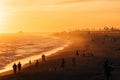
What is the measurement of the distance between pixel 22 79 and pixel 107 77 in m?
13.0

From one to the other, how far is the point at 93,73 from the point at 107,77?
7.13m

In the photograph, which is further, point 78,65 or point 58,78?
point 78,65

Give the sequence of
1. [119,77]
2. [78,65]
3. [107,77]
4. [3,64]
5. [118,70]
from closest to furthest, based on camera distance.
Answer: [107,77] → [119,77] → [118,70] → [78,65] → [3,64]

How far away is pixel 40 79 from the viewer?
44.2m

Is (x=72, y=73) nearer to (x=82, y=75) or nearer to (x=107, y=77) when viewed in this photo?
(x=82, y=75)

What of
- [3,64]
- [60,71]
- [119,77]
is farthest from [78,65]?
[3,64]

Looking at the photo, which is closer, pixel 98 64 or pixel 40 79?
pixel 40 79

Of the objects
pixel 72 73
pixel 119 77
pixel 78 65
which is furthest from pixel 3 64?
pixel 119 77

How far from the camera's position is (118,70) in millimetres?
47688

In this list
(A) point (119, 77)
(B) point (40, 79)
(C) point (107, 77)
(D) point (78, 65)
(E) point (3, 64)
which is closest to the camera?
(C) point (107, 77)

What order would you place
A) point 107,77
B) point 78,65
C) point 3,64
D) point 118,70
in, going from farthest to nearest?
point 3,64 < point 78,65 < point 118,70 < point 107,77

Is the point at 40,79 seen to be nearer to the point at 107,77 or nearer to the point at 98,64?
the point at 107,77

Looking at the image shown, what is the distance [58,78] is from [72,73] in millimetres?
3534

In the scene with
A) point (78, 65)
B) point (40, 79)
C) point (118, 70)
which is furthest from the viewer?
point (78, 65)
